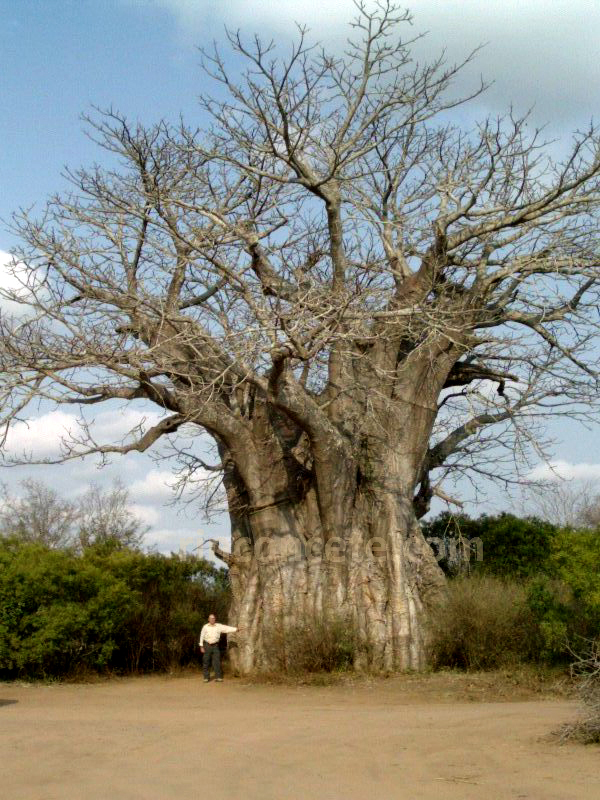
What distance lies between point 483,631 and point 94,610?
20.1 ft

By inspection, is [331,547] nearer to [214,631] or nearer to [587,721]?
[214,631]

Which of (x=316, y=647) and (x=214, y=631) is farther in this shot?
(x=214, y=631)

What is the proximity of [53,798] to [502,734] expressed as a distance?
3835 mm

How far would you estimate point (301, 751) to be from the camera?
8.32m

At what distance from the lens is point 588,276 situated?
51.8ft

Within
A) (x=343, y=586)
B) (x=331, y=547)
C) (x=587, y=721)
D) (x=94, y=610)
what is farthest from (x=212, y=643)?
(x=587, y=721)

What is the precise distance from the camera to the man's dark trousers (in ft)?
51.8

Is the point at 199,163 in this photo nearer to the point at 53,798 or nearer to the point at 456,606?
the point at 456,606

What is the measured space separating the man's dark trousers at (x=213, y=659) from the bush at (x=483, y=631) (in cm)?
333

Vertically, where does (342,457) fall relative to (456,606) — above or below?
above

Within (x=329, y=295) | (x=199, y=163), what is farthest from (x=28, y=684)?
(x=199, y=163)

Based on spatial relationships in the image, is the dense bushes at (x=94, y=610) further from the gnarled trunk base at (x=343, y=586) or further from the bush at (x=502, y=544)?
the bush at (x=502, y=544)

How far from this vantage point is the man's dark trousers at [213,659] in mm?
15773

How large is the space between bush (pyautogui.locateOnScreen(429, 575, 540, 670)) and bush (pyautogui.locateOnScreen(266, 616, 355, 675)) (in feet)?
4.65
